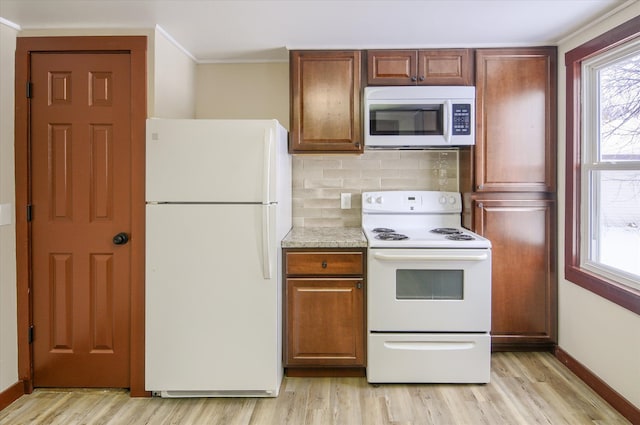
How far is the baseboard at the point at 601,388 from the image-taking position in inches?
81.0

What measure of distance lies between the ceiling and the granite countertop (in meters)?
1.30

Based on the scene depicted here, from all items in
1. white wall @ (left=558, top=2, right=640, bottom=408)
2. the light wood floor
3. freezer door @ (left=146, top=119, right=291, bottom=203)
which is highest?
freezer door @ (left=146, top=119, right=291, bottom=203)

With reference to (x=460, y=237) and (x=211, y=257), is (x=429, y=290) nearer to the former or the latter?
(x=460, y=237)

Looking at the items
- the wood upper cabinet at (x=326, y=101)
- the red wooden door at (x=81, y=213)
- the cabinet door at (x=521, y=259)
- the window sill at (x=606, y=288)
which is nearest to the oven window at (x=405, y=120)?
the wood upper cabinet at (x=326, y=101)

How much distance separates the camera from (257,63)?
10.3 ft

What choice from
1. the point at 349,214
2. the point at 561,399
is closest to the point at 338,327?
the point at 349,214

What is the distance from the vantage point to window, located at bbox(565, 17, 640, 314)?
218 cm

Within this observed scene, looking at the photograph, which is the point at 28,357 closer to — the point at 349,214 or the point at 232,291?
the point at 232,291

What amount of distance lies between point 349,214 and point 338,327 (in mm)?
957

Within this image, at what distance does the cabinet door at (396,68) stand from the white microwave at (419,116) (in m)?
0.07

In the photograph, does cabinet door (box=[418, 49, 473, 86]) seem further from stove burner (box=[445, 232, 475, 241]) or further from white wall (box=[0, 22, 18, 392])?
white wall (box=[0, 22, 18, 392])

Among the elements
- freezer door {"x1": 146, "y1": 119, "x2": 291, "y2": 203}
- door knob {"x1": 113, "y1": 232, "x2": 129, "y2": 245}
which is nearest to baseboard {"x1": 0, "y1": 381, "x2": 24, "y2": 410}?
door knob {"x1": 113, "y1": 232, "x2": 129, "y2": 245}

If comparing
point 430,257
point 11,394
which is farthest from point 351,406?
point 11,394

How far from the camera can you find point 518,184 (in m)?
2.76
